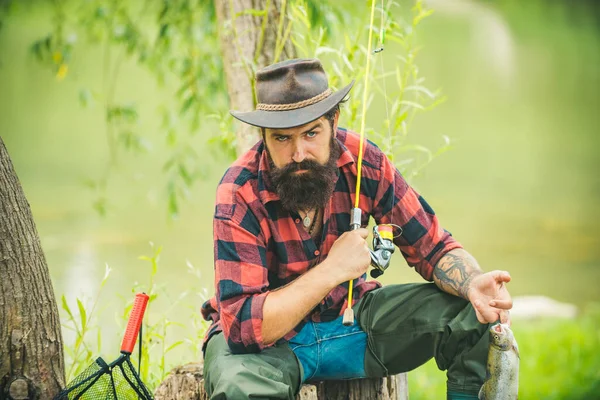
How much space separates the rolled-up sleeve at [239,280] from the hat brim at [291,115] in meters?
0.30

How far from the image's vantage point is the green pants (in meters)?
2.43

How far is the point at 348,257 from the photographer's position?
2.53 meters

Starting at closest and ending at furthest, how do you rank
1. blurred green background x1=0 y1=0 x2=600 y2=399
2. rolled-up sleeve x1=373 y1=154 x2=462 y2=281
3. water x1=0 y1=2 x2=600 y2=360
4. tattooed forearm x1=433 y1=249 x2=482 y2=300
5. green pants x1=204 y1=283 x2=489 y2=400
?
green pants x1=204 y1=283 x2=489 y2=400, tattooed forearm x1=433 y1=249 x2=482 y2=300, rolled-up sleeve x1=373 y1=154 x2=462 y2=281, blurred green background x1=0 y1=0 x2=600 y2=399, water x1=0 y1=2 x2=600 y2=360

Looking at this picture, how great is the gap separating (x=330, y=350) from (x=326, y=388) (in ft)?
0.74

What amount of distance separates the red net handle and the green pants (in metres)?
0.25

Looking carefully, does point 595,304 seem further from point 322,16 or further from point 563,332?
point 322,16

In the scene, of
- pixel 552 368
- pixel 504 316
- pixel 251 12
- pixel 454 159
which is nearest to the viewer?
pixel 504 316

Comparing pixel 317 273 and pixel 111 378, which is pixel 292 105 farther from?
pixel 111 378

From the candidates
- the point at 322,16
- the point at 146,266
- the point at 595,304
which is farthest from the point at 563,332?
the point at 146,266

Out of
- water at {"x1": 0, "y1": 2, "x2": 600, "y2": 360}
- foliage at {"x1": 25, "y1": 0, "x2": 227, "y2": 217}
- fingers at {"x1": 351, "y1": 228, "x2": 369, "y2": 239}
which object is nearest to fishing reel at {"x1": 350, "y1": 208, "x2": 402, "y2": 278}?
fingers at {"x1": 351, "y1": 228, "x2": 369, "y2": 239}

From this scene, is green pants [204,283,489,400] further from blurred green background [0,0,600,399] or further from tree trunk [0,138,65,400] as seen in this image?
blurred green background [0,0,600,399]

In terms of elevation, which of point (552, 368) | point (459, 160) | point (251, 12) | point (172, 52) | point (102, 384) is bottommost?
point (552, 368)

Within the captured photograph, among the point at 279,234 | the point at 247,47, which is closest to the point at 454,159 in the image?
the point at 247,47

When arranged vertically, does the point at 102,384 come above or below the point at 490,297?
below
